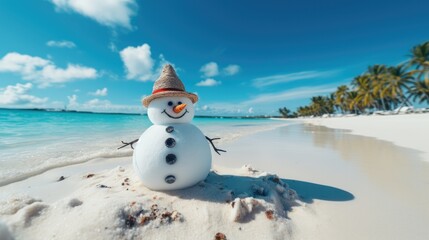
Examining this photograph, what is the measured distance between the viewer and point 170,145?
9.81ft

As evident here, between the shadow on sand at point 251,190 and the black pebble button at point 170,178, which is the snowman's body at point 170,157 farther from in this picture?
the shadow on sand at point 251,190

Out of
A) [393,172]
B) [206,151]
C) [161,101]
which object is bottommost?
[393,172]

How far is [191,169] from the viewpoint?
307cm

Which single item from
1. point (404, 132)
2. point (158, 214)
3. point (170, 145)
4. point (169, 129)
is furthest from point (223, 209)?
point (404, 132)

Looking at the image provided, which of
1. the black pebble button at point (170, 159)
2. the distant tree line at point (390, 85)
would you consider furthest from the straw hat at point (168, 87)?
the distant tree line at point (390, 85)

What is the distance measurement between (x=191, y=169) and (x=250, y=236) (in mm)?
1172

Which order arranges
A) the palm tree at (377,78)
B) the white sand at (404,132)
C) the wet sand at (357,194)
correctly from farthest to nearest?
1. the palm tree at (377,78)
2. the white sand at (404,132)
3. the wet sand at (357,194)

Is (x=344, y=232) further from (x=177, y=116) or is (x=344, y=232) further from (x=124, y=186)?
(x=124, y=186)

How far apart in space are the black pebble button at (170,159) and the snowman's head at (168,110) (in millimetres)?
534

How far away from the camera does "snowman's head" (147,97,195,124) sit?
10.4 ft

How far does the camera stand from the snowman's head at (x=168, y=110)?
316cm

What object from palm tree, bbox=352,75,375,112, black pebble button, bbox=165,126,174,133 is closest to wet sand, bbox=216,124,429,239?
black pebble button, bbox=165,126,174,133

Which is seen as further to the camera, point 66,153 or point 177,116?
point 66,153

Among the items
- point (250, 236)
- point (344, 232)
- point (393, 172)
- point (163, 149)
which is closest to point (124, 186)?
point (163, 149)
